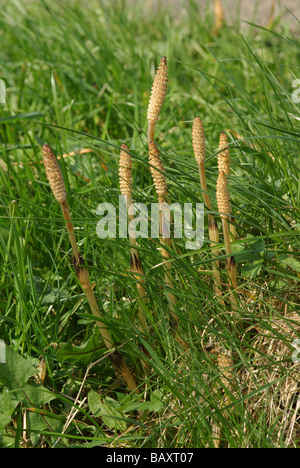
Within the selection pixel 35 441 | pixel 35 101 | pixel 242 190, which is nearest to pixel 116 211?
pixel 242 190

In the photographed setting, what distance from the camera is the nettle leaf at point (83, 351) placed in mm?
1507

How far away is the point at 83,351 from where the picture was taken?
5.06 ft

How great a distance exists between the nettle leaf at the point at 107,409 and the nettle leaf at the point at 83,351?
0.10 m

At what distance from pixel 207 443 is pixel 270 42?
8.66 feet

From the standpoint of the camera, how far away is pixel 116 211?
1807 millimetres

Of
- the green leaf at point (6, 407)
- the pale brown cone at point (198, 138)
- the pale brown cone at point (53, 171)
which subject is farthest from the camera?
the green leaf at point (6, 407)

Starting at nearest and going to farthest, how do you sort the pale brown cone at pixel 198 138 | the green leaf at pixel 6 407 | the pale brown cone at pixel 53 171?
the pale brown cone at pixel 53 171, the pale brown cone at pixel 198 138, the green leaf at pixel 6 407

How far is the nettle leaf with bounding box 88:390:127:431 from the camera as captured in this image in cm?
146

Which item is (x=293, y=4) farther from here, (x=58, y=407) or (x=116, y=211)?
(x=58, y=407)

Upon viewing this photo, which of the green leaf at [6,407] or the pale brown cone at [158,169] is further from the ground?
the pale brown cone at [158,169]

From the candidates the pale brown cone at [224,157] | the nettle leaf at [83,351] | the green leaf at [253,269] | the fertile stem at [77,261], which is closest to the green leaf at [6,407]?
the nettle leaf at [83,351]

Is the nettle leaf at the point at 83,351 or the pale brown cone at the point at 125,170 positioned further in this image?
the nettle leaf at the point at 83,351

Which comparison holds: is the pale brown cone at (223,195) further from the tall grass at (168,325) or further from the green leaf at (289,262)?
the green leaf at (289,262)

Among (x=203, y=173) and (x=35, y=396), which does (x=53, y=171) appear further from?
(x=35, y=396)
